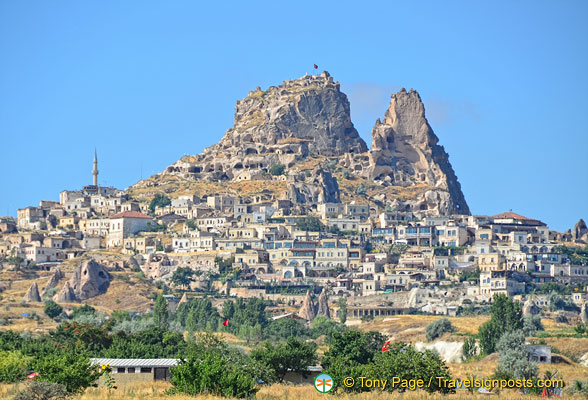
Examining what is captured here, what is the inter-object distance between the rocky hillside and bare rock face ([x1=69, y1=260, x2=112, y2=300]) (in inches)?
1724

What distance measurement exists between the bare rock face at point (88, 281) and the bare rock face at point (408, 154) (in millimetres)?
58238

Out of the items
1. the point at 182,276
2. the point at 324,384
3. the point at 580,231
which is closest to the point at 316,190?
the point at 580,231

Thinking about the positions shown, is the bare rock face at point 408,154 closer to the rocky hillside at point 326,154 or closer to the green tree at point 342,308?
the rocky hillside at point 326,154

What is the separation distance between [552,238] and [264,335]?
52965 mm

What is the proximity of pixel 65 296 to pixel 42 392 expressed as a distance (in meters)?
75.4

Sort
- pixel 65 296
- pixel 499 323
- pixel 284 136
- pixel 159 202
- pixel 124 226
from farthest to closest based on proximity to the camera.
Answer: pixel 284 136, pixel 159 202, pixel 124 226, pixel 65 296, pixel 499 323

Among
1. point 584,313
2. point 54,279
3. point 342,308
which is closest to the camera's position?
point 584,313

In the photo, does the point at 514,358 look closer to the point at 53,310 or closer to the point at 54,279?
the point at 53,310

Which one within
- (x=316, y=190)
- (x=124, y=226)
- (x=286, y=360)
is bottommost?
(x=286, y=360)

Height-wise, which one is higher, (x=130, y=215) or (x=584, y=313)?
(x=130, y=215)

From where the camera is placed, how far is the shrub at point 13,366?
67.2 metres

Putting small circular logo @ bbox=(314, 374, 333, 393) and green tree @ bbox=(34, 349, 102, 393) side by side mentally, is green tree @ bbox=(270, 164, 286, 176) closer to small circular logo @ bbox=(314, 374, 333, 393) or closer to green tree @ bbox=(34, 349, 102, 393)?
green tree @ bbox=(34, 349, 102, 393)

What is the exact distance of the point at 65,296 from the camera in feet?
422

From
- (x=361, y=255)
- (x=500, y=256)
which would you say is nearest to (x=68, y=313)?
(x=361, y=255)
